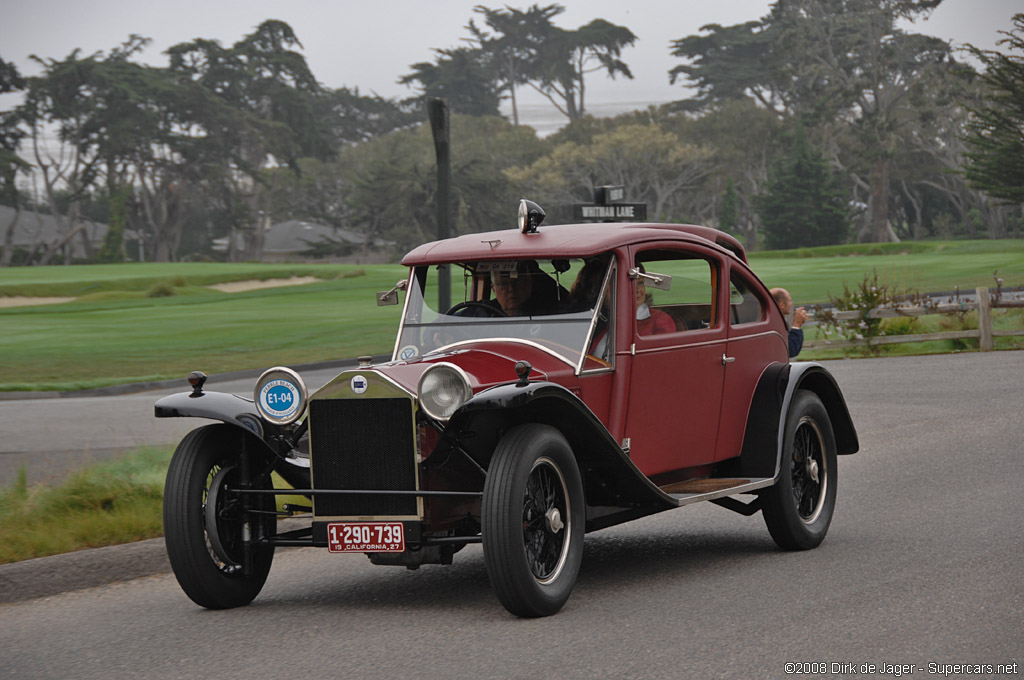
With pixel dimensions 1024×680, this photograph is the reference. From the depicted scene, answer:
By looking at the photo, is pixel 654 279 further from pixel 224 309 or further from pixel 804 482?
pixel 224 309

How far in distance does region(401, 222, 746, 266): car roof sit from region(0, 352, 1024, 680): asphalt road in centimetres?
179

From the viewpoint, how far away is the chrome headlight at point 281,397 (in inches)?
251

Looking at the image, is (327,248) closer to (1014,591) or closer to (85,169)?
(85,169)

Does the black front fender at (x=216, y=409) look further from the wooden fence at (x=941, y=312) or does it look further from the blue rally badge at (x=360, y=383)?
the wooden fence at (x=941, y=312)

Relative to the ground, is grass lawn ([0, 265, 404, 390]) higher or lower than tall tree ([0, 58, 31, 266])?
lower

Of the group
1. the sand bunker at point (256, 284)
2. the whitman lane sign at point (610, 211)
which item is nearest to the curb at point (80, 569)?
the whitman lane sign at point (610, 211)

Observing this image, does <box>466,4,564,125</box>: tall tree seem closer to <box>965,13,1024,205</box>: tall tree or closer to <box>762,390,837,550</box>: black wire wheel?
<box>965,13,1024,205</box>: tall tree

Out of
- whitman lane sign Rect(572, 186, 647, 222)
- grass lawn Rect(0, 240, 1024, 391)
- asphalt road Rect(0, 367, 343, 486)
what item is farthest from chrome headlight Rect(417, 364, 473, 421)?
grass lawn Rect(0, 240, 1024, 391)

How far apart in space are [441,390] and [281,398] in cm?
89

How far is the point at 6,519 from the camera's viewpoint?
27.0 ft

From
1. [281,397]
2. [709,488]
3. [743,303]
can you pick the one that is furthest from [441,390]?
[743,303]

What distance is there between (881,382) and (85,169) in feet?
219

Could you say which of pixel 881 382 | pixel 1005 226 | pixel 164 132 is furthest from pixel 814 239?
pixel 881 382

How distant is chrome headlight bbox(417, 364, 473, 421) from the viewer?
597 cm
